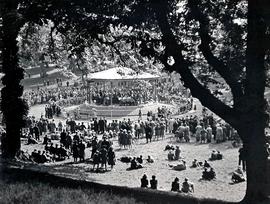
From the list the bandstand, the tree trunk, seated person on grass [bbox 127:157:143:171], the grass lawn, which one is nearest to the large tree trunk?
seated person on grass [bbox 127:157:143:171]

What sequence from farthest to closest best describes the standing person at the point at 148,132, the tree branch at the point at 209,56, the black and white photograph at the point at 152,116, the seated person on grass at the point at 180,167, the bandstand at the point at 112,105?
the bandstand at the point at 112,105 < the standing person at the point at 148,132 < the seated person on grass at the point at 180,167 < the tree branch at the point at 209,56 < the black and white photograph at the point at 152,116

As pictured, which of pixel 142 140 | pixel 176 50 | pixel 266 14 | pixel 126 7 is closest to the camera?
pixel 266 14

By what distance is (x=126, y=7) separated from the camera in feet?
52.5

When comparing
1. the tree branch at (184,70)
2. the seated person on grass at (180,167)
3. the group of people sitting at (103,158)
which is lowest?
the seated person on grass at (180,167)

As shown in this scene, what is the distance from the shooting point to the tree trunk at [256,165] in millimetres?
13797

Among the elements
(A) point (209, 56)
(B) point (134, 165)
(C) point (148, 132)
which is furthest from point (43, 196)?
(C) point (148, 132)

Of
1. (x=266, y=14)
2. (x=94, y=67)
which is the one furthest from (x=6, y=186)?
(x=94, y=67)

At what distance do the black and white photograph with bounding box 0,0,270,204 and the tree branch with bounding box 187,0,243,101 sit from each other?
0.03 meters

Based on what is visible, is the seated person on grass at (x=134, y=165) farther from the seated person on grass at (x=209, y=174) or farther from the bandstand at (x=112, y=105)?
the bandstand at (x=112, y=105)

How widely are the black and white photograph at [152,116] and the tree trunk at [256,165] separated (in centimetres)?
3

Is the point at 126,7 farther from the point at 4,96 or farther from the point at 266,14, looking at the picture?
the point at 4,96

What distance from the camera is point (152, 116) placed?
44781mm

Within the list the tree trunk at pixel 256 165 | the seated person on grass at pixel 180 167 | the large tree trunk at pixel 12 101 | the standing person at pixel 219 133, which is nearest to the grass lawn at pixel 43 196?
the tree trunk at pixel 256 165

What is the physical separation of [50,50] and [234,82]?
1096cm
